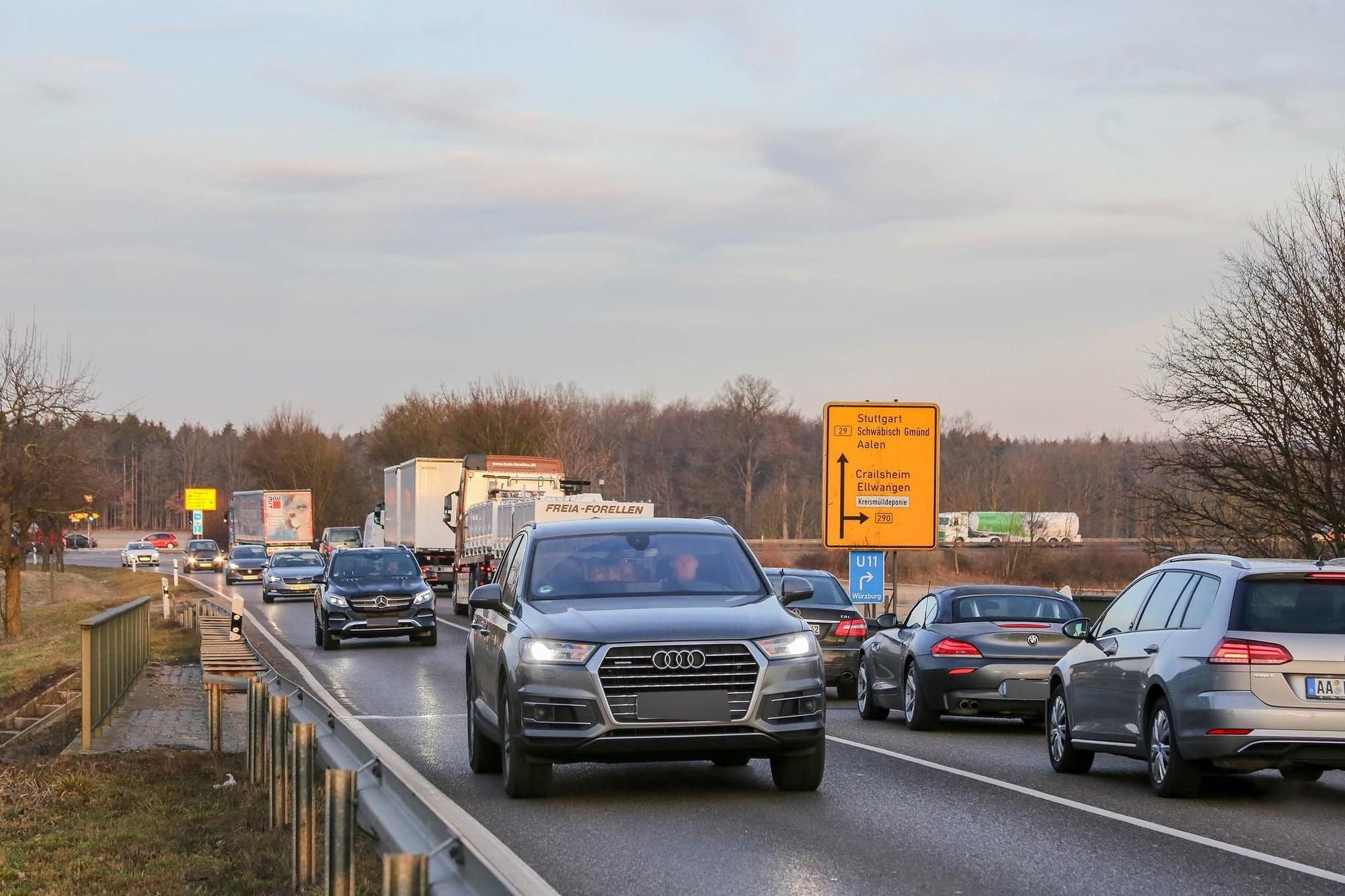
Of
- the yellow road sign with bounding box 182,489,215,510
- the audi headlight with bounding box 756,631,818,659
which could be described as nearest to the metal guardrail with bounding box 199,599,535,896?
the audi headlight with bounding box 756,631,818,659

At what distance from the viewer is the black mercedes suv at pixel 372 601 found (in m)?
29.2

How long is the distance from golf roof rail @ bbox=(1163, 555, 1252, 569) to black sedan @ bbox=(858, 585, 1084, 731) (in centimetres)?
387

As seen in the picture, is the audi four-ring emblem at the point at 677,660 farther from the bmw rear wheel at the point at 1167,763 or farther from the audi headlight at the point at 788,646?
the bmw rear wheel at the point at 1167,763

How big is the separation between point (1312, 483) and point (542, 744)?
28.6m

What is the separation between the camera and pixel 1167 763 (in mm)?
11055

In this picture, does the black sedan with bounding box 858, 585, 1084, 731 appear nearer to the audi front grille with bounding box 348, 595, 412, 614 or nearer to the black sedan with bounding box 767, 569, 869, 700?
the black sedan with bounding box 767, 569, 869, 700

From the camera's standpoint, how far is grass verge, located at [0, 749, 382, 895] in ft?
28.4

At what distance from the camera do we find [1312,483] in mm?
35312

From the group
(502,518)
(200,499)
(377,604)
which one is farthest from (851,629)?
(200,499)

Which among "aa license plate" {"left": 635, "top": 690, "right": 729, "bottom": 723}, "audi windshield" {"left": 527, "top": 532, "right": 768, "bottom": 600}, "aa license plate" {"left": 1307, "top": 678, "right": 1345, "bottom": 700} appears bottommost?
"aa license plate" {"left": 635, "top": 690, "right": 729, "bottom": 723}

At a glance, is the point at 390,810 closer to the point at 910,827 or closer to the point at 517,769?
the point at 910,827

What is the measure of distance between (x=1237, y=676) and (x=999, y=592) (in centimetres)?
645

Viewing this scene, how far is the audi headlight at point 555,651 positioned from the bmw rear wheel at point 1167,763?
3.71 meters

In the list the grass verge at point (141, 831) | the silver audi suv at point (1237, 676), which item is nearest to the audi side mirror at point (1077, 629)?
the silver audi suv at point (1237, 676)
